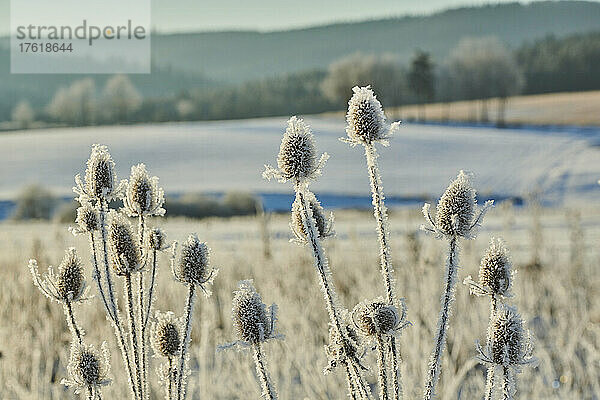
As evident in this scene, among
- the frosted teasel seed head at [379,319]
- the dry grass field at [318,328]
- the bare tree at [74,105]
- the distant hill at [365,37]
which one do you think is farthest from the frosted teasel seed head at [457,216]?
the distant hill at [365,37]

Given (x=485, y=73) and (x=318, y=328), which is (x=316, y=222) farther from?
(x=485, y=73)

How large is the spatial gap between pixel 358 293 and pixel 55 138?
34.2 meters

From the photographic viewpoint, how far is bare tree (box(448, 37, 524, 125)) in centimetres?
4556

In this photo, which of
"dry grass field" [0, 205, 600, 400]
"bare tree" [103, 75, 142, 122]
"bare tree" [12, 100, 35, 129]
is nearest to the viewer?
"dry grass field" [0, 205, 600, 400]

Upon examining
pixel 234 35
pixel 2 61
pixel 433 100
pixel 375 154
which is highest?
pixel 234 35

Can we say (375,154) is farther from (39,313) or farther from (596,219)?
(596,219)

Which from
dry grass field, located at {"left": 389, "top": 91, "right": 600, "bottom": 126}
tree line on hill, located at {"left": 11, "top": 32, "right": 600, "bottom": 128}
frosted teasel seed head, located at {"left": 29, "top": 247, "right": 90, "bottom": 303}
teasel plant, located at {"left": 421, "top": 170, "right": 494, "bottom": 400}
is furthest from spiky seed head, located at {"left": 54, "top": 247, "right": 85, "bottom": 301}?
tree line on hill, located at {"left": 11, "top": 32, "right": 600, "bottom": 128}

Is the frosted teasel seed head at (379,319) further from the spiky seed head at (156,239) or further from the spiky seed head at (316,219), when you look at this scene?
the spiky seed head at (156,239)

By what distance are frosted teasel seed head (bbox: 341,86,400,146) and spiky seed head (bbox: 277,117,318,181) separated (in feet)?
0.13

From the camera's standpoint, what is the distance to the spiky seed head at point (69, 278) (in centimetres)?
92

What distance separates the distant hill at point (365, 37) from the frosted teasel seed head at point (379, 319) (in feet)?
202

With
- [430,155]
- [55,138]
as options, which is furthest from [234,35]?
[430,155]

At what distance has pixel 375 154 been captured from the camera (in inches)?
31.3

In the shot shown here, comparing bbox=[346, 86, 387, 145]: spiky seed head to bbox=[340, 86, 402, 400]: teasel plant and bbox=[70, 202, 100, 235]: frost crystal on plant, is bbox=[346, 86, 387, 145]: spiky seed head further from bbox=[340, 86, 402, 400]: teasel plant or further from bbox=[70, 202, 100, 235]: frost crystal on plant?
bbox=[70, 202, 100, 235]: frost crystal on plant
